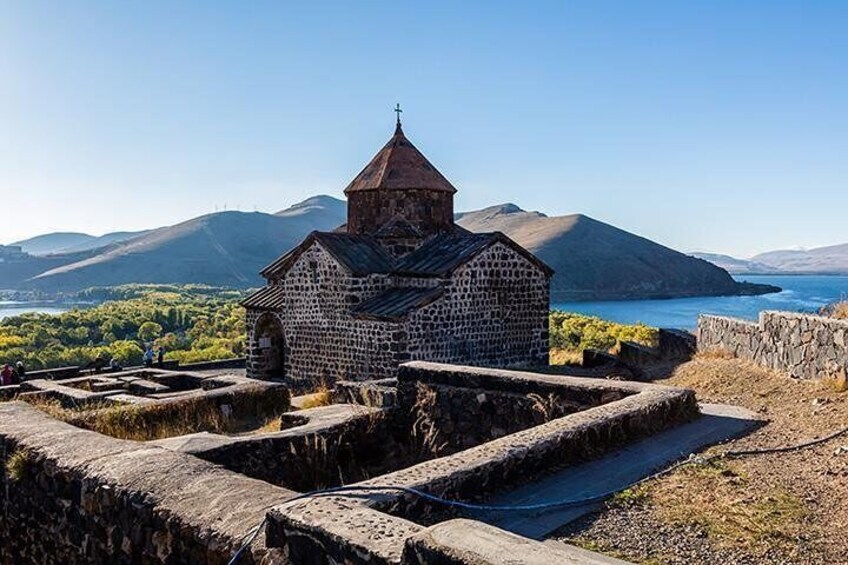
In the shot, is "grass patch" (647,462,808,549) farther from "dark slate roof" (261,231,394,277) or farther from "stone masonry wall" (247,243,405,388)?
"dark slate roof" (261,231,394,277)

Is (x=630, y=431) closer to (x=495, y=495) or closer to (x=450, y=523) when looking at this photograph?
(x=495, y=495)

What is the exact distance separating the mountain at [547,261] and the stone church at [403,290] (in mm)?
102229

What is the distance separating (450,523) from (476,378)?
4278 mm

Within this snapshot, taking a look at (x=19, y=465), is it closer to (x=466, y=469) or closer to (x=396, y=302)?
(x=466, y=469)

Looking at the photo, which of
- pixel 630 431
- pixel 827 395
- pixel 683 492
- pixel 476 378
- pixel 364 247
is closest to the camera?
pixel 683 492

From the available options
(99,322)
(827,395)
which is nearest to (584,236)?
(99,322)

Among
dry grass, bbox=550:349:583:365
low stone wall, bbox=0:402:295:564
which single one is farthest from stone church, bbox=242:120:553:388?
low stone wall, bbox=0:402:295:564

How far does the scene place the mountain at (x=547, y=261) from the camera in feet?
429

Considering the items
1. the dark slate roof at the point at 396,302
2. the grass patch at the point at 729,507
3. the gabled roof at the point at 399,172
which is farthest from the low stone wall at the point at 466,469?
the gabled roof at the point at 399,172

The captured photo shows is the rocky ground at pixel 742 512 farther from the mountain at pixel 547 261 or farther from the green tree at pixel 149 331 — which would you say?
the mountain at pixel 547 261

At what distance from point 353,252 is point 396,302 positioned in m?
1.99

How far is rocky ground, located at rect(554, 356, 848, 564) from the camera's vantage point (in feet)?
12.6

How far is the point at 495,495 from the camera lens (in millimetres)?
4773

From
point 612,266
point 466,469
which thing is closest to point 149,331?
point 466,469
